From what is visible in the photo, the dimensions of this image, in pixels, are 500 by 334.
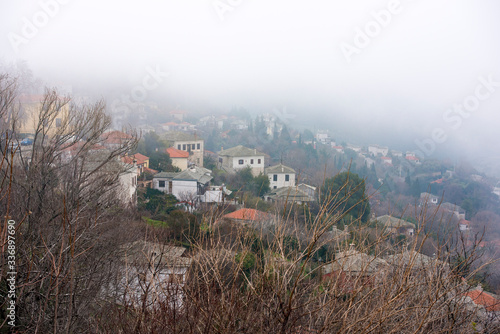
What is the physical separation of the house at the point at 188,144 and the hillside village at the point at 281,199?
0.32ft

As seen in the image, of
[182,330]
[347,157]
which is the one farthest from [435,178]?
[182,330]

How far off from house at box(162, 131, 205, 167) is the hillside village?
3.9 inches

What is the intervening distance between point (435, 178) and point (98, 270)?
36703mm

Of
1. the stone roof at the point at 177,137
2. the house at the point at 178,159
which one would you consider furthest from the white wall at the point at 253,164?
the house at the point at 178,159

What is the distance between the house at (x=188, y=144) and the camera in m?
31.9

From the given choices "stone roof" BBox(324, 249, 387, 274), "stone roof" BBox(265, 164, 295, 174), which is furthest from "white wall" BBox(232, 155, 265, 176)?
"stone roof" BBox(324, 249, 387, 274)

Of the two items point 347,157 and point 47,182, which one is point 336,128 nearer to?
point 347,157

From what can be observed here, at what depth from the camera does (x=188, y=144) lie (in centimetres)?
3225

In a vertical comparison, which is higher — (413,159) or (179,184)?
(179,184)

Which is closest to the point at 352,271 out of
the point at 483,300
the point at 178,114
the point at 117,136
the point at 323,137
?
the point at 483,300

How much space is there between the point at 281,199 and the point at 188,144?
59.7ft

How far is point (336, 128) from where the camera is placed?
60.5 m

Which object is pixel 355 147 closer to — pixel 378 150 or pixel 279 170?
pixel 378 150

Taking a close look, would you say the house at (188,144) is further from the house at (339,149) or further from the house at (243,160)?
the house at (339,149)
